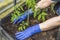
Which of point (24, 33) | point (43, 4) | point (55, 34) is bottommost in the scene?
point (55, 34)

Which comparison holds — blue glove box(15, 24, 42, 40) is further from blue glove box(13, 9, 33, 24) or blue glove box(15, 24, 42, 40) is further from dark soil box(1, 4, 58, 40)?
blue glove box(13, 9, 33, 24)

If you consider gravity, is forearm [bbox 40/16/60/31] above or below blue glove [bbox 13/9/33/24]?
below

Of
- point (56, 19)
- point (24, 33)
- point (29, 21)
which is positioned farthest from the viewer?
point (29, 21)

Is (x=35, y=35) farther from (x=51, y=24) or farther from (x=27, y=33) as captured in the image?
(x=51, y=24)

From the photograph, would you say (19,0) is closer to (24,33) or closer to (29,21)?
(29,21)

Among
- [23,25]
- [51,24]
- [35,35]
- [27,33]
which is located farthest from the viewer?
[23,25]

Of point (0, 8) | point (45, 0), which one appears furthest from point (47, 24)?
point (0, 8)

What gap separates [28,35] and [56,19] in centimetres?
62

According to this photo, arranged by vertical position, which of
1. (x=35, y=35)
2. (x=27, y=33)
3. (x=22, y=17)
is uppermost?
(x=22, y=17)

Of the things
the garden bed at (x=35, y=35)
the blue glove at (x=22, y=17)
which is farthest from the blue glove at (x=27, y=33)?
the blue glove at (x=22, y=17)

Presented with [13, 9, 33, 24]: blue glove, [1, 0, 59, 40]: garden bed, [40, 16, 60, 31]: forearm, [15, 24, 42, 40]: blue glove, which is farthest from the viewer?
[13, 9, 33, 24]: blue glove

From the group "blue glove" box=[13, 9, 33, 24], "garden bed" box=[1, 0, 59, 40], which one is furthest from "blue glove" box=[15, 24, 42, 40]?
"blue glove" box=[13, 9, 33, 24]

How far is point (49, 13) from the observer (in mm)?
4602

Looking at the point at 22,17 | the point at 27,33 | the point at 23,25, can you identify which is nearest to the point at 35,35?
the point at 27,33
